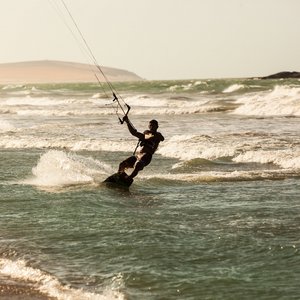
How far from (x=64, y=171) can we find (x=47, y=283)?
8.43 m

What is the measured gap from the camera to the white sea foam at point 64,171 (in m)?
15.1

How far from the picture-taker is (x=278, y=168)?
17.3 metres

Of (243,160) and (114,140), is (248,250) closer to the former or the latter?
→ (243,160)

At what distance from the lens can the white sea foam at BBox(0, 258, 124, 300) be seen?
23.0ft

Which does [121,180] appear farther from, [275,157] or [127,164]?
[275,157]

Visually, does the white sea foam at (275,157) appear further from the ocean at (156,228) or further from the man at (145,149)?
the man at (145,149)

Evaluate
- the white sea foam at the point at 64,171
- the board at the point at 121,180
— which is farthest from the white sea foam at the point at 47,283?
the white sea foam at the point at 64,171

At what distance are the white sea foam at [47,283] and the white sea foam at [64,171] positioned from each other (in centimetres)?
655

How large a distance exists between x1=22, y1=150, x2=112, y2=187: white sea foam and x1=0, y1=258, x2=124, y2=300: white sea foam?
258 inches

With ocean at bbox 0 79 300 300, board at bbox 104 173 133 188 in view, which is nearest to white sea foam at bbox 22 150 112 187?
ocean at bbox 0 79 300 300

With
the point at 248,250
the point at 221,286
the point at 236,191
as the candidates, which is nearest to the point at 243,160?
the point at 236,191

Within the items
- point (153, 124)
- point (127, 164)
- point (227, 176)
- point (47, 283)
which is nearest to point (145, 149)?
point (127, 164)

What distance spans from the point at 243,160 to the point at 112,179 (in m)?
6.38

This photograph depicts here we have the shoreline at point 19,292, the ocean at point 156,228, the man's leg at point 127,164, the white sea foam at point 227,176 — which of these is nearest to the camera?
the shoreline at point 19,292
